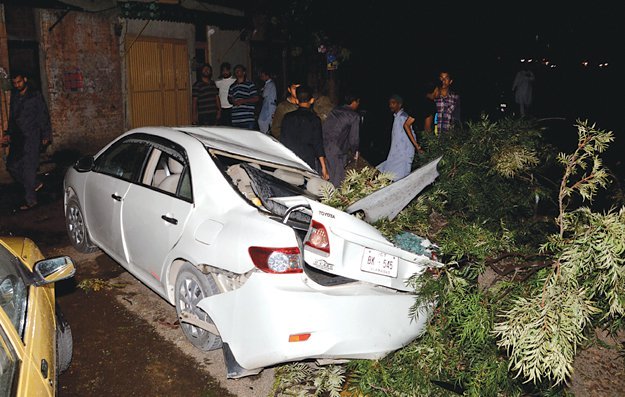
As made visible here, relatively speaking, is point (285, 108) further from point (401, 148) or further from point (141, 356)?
point (141, 356)

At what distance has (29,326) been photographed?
3061 millimetres

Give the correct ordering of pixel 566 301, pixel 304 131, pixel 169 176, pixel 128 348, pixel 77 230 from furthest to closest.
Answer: pixel 304 131 → pixel 77 230 → pixel 169 176 → pixel 128 348 → pixel 566 301

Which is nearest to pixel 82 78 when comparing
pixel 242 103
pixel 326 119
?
pixel 242 103

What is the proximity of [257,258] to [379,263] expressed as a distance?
82 cm

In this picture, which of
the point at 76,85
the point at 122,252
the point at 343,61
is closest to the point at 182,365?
the point at 122,252

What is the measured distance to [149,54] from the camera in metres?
14.0

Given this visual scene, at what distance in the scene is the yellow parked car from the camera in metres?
2.62

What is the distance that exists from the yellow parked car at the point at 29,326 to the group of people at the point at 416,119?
5.24 meters

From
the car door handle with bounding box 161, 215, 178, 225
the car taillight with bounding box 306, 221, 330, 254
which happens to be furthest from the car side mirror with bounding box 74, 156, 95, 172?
the car taillight with bounding box 306, 221, 330, 254

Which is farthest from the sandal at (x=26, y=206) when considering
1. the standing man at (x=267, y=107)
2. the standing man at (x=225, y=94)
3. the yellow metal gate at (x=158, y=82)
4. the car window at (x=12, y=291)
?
the car window at (x=12, y=291)

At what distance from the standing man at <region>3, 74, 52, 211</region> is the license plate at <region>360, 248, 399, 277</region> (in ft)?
21.9

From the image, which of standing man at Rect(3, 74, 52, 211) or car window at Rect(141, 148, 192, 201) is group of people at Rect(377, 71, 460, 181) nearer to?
car window at Rect(141, 148, 192, 201)

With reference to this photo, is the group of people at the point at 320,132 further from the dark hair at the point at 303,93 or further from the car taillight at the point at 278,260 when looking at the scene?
the car taillight at the point at 278,260

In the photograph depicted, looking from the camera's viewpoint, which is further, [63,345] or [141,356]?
[141,356]
